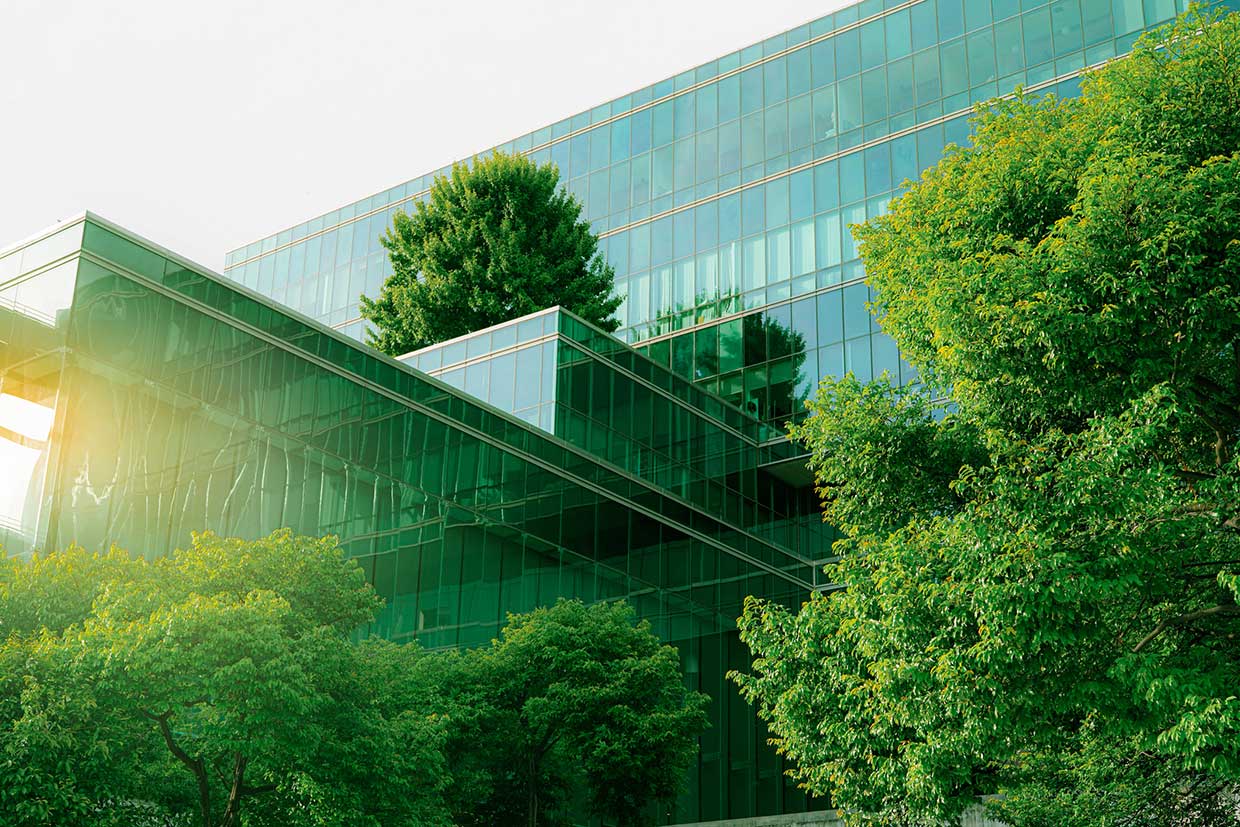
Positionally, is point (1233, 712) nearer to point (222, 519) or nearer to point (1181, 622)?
point (1181, 622)

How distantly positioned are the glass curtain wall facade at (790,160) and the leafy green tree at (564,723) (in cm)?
1854

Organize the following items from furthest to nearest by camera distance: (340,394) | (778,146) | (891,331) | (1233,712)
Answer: (778,146)
(340,394)
(891,331)
(1233,712)

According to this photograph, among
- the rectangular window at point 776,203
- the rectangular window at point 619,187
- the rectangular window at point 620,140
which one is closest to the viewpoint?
the rectangular window at point 776,203

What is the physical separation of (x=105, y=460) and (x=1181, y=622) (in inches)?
692

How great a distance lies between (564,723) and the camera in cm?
2483

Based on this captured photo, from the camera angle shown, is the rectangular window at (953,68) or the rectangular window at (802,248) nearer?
the rectangular window at (953,68)

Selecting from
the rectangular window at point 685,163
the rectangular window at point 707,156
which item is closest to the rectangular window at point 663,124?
the rectangular window at point 685,163

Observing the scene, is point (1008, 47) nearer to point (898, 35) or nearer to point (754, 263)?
point (898, 35)

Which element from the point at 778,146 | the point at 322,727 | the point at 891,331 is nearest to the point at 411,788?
the point at 322,727

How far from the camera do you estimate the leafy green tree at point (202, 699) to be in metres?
15.9

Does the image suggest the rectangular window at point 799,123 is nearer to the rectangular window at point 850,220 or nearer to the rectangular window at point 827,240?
the rectangular window at point 827,240

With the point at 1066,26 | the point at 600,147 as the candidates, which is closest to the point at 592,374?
the point at 600,147

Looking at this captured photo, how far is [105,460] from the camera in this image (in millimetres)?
23109

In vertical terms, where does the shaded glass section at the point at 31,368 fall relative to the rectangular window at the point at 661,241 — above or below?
below
